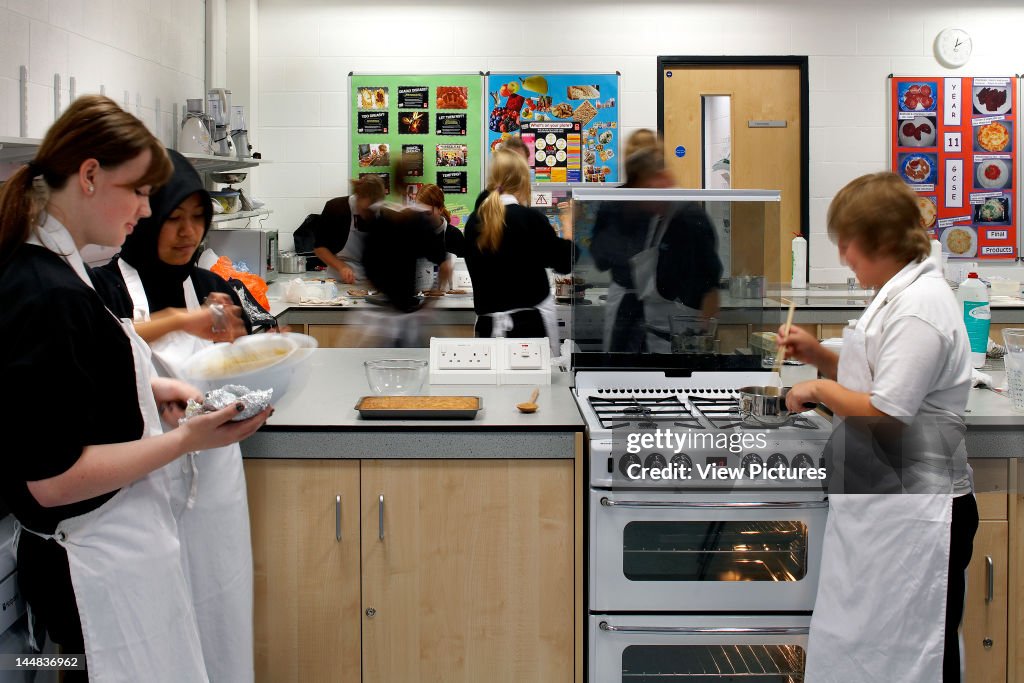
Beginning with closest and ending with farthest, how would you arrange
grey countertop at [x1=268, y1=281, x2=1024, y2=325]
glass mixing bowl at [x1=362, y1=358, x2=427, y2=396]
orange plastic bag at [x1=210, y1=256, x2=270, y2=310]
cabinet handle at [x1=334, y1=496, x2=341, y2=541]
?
cabinet handle at [x1=334, y1=496, x2=341, y2=541] < glass mixing bowl at [x1=362, y1=358, x2=427, y2=396] < orange plastic bag at [x1=210, y1=256, x2=270, y2=310] < grey countertop at [x1=268, y1=281, x2=1024, y2=325]

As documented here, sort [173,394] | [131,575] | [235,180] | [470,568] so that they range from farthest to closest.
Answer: [235,180] < [470,568] < [173,394] < [131,575]

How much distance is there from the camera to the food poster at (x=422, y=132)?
6.20m

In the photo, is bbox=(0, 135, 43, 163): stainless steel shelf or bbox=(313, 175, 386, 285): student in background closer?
bbox=(0, 135, 43, 163): stainless steel shelf

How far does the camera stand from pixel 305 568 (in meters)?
2.52

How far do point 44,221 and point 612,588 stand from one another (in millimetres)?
1538

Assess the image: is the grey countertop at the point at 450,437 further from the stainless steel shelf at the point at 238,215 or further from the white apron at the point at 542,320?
the stainless steel shelf at the point at 238,215

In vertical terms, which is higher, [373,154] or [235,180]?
[373,154]

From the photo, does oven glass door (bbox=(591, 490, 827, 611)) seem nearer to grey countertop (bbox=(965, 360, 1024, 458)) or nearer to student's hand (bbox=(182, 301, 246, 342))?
grey countertop (bbox=(965, 360, 1024, 458))

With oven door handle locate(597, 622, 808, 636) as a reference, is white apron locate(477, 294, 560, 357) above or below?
above

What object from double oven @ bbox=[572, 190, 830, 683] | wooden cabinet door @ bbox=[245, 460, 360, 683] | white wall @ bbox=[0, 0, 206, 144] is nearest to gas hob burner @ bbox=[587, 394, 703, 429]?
double oven @ bbox=[572, 190, 830, 683]

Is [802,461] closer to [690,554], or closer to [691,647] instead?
[690,554]

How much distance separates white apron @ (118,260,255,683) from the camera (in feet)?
7.15

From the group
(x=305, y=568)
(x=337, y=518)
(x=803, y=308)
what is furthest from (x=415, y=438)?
(x=803, y=308)

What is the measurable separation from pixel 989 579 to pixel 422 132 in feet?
15.1
